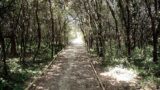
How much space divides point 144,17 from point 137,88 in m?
19.9

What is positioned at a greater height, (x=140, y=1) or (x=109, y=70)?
(x=140, y=1)

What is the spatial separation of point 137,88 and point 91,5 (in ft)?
62.1

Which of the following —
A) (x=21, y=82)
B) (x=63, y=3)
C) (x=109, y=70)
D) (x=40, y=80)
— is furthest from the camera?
(x=63, y=3)

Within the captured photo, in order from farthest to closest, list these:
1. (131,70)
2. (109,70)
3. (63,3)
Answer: (63,3)
(109,70)
(131,70)

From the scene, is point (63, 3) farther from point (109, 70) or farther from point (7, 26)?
point (109, 70)

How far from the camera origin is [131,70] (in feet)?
59.2

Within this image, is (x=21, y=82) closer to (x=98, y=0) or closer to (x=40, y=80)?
(x=40, y=80)

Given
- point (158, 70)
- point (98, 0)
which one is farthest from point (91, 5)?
point (158, 70)

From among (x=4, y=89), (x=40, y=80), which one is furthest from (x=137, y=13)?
(x=4, y=89)

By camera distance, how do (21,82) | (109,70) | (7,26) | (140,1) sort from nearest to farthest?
(21,82) → (109,70) → (7,26) → (140,1)

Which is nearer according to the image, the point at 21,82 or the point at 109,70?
the point at 21,82

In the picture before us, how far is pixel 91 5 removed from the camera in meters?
30.9

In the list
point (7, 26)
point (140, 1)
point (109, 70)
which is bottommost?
point (109, 70)

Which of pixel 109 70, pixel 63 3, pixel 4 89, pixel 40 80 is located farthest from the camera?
pixel 63 3
